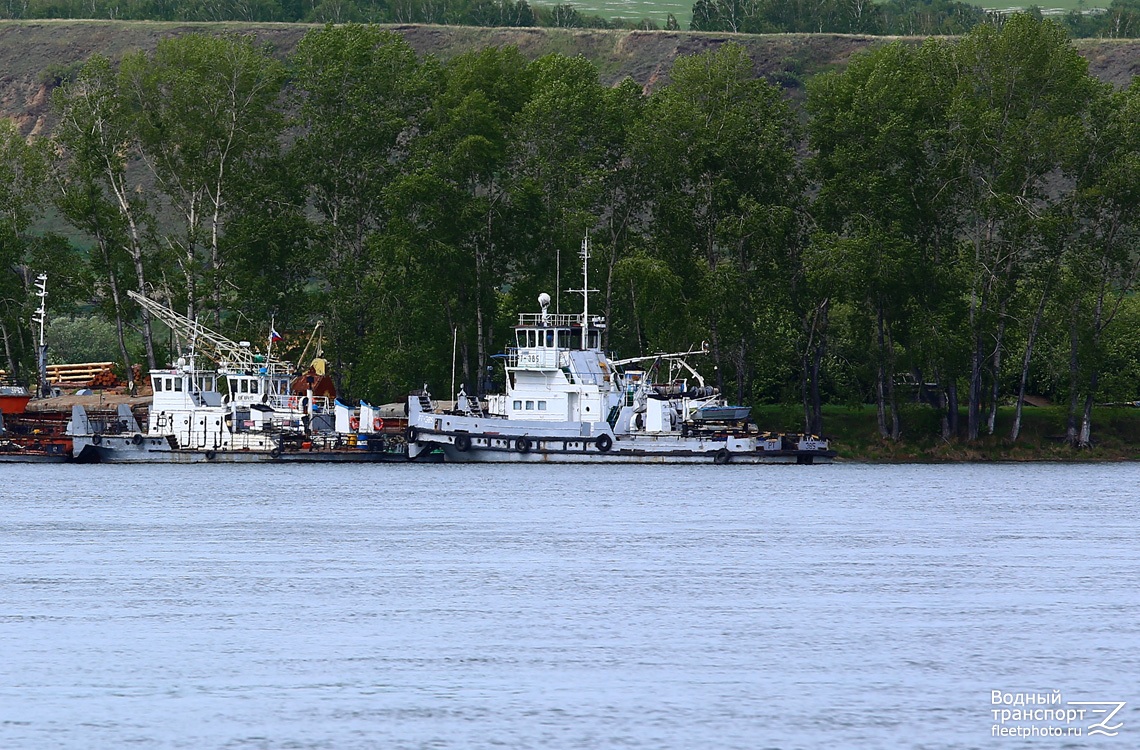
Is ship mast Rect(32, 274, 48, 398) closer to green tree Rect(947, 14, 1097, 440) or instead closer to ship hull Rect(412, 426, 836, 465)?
ship hull Rect(412, 426, 836, 465)

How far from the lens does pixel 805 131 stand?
98938 millimetres

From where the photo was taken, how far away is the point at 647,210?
102m

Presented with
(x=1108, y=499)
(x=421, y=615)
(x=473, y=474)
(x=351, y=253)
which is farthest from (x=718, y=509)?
(x=351, y=253)

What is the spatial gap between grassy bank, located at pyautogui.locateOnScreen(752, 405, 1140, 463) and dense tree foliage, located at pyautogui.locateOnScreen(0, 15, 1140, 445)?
1068 mm

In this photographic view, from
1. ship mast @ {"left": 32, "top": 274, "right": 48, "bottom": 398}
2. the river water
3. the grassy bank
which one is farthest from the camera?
ship mast @ {"left": 32, "top": 274, "right": 48, "bottom": 398}

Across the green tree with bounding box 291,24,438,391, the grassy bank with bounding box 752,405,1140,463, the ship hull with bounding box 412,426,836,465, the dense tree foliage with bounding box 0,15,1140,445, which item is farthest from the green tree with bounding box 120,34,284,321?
the grassy bank with bounding box 752,405,1140,463

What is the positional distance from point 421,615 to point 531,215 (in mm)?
62096

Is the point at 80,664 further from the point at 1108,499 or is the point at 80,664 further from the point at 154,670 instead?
the point at 1108,499

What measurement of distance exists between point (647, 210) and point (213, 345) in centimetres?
2523

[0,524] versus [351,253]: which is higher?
[351,253]

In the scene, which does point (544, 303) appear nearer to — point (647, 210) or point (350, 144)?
point (647, 210)

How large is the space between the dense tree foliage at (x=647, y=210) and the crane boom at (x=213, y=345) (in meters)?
2.93

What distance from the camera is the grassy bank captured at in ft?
313

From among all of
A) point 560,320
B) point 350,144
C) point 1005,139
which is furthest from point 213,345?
point 1005,139
